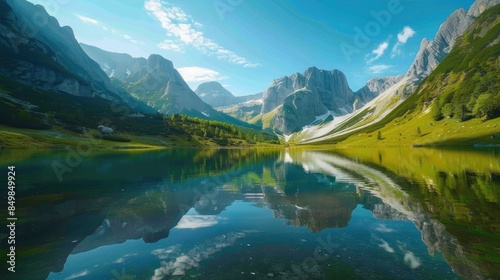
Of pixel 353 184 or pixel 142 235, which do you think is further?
pixel 353 184

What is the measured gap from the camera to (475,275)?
41.3 ft

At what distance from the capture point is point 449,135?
14462 cm

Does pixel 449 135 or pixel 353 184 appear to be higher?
pixel 449 135

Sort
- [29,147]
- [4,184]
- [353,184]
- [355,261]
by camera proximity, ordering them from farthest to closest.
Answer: [29,147], [353,184], [4,184], [355,261]

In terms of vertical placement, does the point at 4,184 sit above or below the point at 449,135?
below

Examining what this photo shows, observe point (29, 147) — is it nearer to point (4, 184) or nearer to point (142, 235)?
point (4, 184)

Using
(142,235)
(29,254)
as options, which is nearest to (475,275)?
(142,235)

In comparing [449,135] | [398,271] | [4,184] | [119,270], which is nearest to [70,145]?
[4,184]

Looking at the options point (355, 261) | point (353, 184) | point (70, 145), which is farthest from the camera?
point (70, 145)

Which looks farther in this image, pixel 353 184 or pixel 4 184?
pixel 353 184

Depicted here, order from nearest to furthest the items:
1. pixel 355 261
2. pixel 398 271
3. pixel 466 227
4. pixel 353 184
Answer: pixel 398 271 → pixel 355 261 → pixel 466 227 → pixel 353 184

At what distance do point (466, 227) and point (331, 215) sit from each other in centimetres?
1009

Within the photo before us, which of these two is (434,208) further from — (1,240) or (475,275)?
(1,240)

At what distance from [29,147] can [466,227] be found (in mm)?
151918
